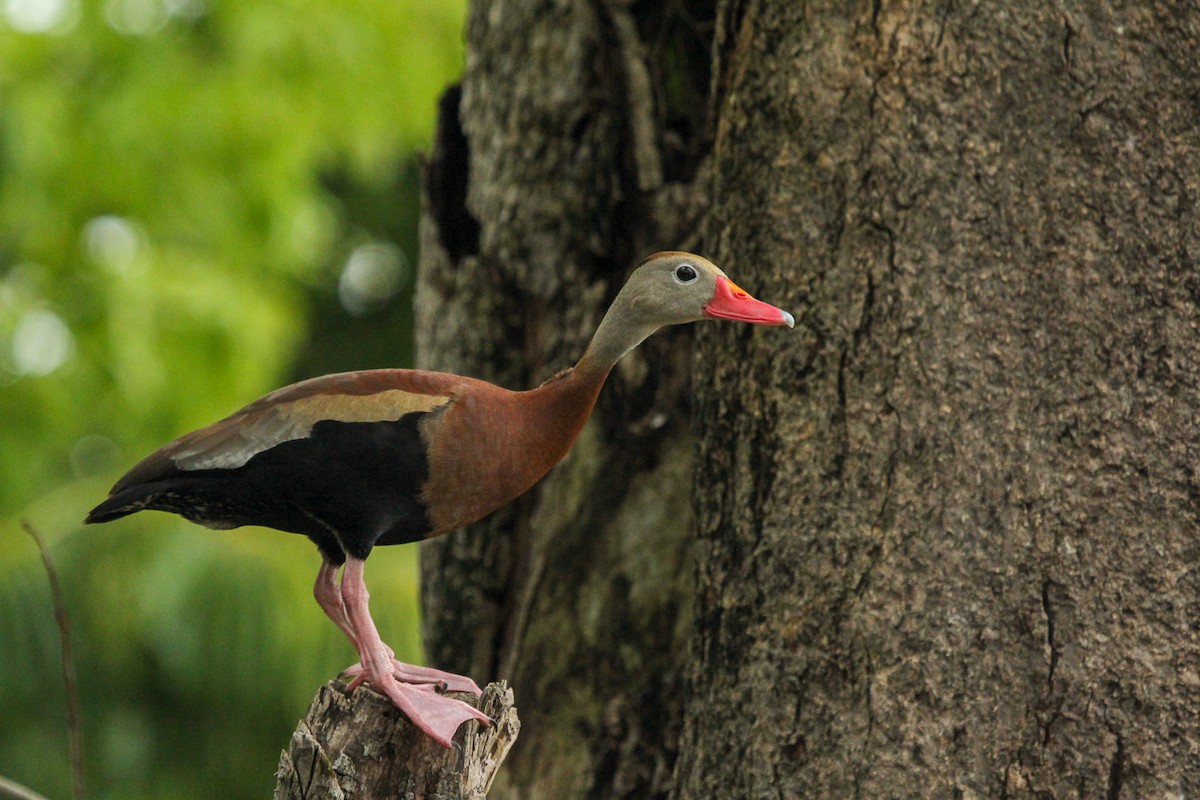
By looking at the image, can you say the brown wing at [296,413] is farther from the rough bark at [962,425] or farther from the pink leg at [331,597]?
the rough bark at [962,425]

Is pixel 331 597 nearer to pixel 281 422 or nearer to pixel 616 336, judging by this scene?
pixel 281 422

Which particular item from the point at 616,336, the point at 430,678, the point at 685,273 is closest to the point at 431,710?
the point at 430,678

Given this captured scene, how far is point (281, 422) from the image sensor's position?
2707 mm

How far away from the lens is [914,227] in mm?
3188

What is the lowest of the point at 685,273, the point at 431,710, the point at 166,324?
the point at 166,324

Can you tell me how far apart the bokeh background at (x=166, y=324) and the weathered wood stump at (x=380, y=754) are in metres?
4.81

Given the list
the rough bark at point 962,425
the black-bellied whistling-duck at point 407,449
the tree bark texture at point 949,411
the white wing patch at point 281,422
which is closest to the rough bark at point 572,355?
the tree bark texture at point 949,411

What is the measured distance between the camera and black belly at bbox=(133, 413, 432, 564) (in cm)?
267

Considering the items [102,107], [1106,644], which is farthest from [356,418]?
[102,107]

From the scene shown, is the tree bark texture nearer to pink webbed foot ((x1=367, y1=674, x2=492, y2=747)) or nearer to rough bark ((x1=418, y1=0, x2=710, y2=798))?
rough bark ((x1=418, y1=0, x2=710, y2=798))

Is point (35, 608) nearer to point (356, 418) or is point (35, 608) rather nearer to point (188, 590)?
point (188, 590)

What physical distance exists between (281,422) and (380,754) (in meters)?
Answer: 0.67

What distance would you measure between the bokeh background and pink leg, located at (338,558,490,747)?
15.7 ft

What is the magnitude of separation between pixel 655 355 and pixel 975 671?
1.54 meters
